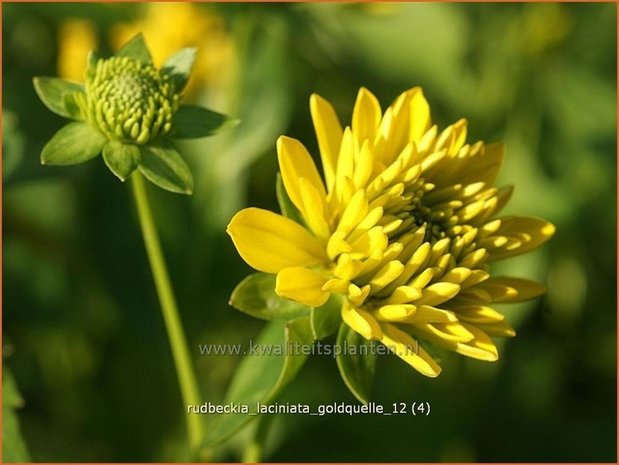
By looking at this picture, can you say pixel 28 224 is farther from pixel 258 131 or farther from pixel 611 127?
pixel 611 127

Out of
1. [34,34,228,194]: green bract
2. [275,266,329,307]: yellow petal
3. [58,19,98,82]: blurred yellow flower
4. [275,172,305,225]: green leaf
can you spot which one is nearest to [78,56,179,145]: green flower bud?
[34,34,228,194]: green bract

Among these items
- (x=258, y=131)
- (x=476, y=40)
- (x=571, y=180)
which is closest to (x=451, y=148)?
(x=258, y=131)

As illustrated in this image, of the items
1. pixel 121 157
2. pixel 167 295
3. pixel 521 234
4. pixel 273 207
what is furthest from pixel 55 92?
pixel 273 207

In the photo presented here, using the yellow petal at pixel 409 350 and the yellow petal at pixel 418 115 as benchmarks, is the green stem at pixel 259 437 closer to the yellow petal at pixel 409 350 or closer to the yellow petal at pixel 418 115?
the yellow petal at pixel 409 350

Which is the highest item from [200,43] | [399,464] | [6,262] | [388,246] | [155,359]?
[200,43]

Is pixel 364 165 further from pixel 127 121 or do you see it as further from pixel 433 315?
pixel 127 121

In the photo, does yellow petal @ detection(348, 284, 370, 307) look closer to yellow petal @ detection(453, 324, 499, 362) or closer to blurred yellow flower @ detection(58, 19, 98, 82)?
yellow petal @ detection(453, 324, 499, 362)
